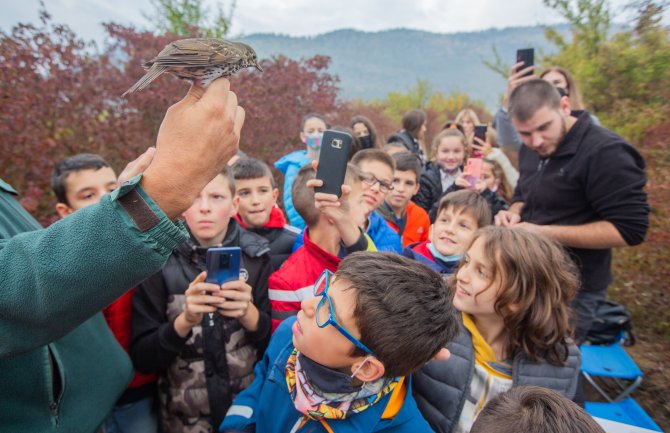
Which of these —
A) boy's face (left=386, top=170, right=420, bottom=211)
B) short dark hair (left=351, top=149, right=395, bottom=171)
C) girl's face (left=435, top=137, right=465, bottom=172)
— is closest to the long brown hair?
short dark hair (left=351, top=149, right=395, bottom=171)

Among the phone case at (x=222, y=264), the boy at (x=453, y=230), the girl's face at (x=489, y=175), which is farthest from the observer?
the girl's face at (x=489, y=175)

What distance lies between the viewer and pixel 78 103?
413cm

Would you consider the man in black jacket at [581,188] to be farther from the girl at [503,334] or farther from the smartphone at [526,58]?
the girl at [503,334]

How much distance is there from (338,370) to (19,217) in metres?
1.27

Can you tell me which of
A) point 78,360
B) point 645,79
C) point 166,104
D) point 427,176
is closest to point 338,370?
point 78,360

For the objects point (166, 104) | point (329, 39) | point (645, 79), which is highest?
point (329, 39)

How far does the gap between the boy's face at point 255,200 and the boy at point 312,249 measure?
0.72 meters

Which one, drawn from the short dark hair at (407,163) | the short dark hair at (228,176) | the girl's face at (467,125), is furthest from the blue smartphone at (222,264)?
the girl's face at (467,125)

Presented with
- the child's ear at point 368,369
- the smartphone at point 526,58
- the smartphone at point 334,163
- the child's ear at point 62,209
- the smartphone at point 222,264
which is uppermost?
the smartphone at point 526,58

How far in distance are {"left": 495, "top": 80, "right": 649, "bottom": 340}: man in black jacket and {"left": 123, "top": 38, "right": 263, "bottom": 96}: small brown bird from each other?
2137mm

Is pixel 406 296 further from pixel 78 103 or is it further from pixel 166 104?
pixel 166 104

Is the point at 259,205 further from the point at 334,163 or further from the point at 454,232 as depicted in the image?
the point at 454,232

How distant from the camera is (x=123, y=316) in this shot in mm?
2127

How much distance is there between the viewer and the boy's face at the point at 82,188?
2221 mm
